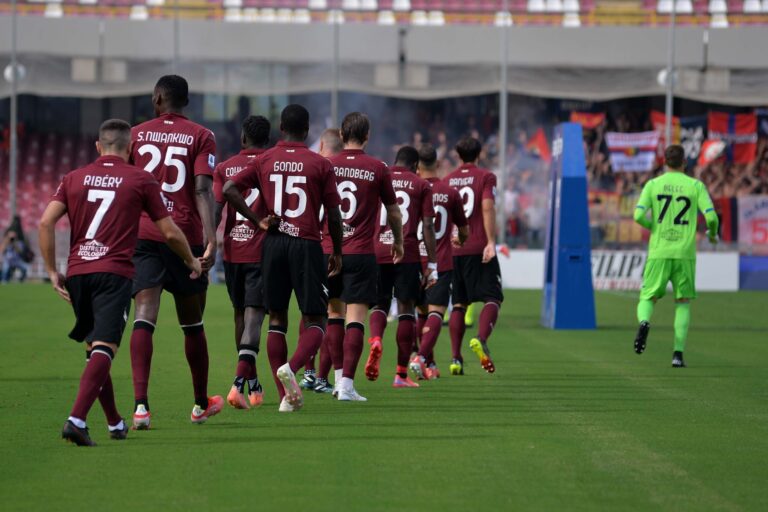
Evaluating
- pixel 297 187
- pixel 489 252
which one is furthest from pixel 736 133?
pixel 297 187

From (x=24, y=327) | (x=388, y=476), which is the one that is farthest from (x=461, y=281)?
(x=24, y=327)

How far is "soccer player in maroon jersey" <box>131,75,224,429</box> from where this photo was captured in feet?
28.0

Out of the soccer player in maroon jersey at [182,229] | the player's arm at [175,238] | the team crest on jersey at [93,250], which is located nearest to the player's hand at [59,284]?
the team crest on jersey at [93,250]

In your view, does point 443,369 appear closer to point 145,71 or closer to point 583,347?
point 583,347

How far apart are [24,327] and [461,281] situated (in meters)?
8.49

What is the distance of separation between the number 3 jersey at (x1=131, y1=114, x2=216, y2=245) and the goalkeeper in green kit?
6358 mm

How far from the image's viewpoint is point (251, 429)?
8.62 meters

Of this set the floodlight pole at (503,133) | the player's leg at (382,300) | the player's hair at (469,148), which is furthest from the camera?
the floodlight pole at (503,133)

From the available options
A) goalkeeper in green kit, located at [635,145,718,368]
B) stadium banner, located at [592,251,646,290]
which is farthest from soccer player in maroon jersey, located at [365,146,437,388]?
stadium banner, located at [592,251,646,290]

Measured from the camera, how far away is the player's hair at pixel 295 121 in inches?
375

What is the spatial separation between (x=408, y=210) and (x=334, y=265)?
1830mm

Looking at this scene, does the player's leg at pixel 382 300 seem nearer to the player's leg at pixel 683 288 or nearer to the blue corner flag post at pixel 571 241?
the player's leg at pixel 683 288

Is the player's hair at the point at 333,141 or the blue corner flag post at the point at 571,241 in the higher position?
the player's hair at the point at 333,141

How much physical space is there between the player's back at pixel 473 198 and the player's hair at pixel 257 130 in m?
2.71
